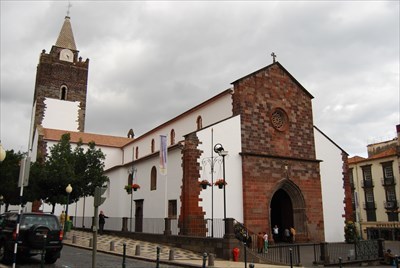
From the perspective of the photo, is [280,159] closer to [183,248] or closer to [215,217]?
[215,217]

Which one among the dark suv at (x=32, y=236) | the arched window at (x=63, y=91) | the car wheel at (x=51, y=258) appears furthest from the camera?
the arched window at (x=63, y=91)

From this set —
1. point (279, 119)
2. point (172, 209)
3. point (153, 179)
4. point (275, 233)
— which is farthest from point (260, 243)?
point (153, 179)

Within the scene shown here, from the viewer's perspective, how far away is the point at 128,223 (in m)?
32.6

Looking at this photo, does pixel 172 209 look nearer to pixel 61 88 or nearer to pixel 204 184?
pixel 204 184

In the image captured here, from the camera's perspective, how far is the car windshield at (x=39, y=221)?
14.2 metres

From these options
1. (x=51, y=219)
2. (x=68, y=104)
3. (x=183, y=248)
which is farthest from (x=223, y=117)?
(x=68, y=104)

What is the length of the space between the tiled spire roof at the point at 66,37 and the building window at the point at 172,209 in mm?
41173

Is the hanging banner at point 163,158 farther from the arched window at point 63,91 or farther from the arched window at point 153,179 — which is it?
the arched window at point 63,91

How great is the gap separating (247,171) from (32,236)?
15890 millimetres

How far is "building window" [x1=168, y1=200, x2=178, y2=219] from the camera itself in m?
26.8

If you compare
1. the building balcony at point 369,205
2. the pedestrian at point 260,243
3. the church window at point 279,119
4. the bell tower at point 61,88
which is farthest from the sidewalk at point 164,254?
the building balcony at point 369,205

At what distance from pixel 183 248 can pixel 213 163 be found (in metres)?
5.93

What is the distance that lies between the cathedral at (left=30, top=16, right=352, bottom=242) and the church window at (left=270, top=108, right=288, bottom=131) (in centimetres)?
8

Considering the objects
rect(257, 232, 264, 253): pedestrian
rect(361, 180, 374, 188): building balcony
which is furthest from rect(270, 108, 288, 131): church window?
rect(361, 180, 374, 188): building balcony
